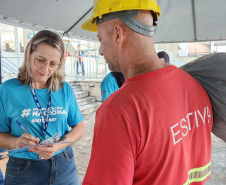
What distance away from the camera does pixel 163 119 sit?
0.73 m

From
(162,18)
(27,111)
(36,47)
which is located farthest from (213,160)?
(36,47)

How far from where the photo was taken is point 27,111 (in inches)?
57.4

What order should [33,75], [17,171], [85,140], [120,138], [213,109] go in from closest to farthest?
[120,138] → [213,109] → [17,171] → [33,75] → [85,140]

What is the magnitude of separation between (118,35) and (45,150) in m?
0.95

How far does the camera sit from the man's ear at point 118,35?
813mm

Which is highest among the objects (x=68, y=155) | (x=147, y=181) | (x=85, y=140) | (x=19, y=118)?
(x=19, y=118)

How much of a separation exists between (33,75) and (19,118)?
0.36m

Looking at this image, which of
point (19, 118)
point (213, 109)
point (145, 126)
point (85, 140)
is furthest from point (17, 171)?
point (85, 140)

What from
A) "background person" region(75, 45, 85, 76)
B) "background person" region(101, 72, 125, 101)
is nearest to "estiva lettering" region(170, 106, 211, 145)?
"background person" region(101, 72, 125, 101)

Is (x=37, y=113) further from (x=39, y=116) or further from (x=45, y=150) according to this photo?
(x=45, y=150)

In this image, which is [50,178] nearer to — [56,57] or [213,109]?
[56,57]

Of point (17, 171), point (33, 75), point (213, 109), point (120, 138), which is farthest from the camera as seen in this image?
point (33, 75)

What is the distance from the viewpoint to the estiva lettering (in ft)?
2.45

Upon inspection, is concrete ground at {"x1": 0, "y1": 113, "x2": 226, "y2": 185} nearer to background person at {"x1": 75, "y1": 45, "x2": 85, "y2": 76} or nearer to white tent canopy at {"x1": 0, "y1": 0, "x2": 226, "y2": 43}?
white tent canopy at {"x1": 0, "y1": 0, "x2": 226, "y2": 43}
